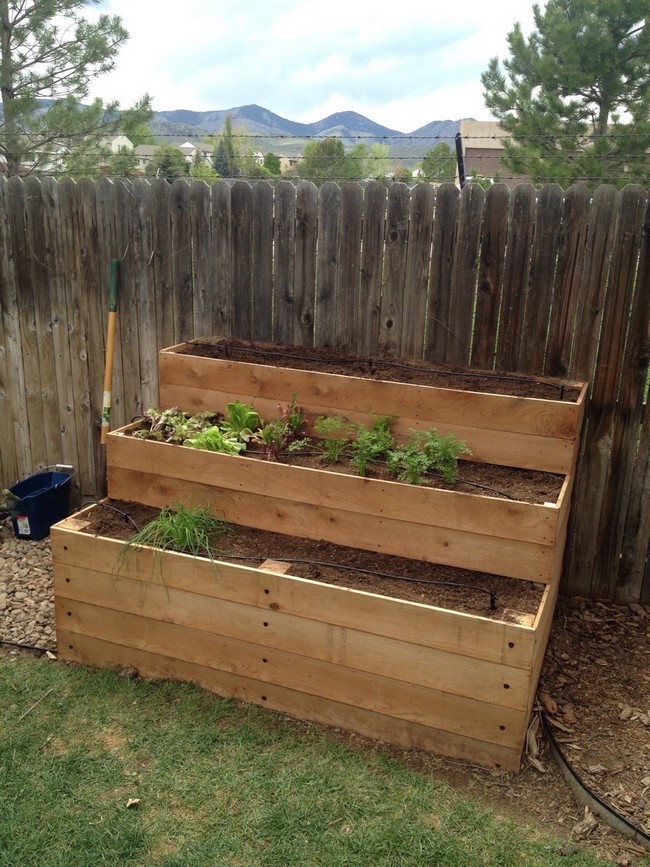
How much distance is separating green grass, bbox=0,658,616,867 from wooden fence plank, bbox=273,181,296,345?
2400 millimetres

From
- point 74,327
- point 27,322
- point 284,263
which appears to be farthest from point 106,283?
point 284,263

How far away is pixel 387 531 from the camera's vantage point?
3.57m

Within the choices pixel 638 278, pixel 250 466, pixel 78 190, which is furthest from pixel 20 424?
pixel 638 278

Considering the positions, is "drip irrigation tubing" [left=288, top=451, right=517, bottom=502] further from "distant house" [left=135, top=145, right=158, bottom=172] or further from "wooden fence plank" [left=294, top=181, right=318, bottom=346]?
"distant house" [left=135, top=145, right=158, bottom=172]

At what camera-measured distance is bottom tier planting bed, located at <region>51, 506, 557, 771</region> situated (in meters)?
3.06

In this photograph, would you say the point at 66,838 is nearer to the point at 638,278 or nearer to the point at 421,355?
the point at 421,355

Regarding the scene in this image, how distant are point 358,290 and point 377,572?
2.00 m

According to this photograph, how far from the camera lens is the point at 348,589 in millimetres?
3229

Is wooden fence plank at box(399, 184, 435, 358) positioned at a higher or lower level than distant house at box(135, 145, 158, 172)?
lower

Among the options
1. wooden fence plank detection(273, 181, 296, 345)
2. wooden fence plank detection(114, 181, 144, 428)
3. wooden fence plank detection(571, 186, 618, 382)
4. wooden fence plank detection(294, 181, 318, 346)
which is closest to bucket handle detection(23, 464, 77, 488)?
wooden fence plank detection(114, 181, 144, 428)

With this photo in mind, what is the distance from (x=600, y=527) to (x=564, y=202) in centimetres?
190

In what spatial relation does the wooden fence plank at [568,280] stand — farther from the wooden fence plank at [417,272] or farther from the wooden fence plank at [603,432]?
the wooden fence plank at [417,272]

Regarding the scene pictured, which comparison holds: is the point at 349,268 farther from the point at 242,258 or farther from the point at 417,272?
the point at 242,258

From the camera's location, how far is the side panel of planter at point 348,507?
10.9 ft
